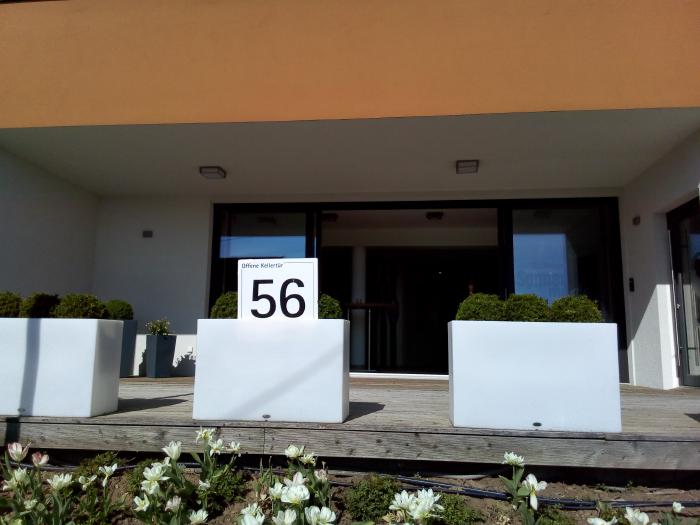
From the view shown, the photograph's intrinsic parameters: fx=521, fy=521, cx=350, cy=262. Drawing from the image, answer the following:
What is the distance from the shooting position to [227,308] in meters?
2.61

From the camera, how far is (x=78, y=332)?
2506mm

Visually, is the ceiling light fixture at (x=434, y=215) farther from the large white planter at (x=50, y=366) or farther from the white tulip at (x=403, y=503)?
the white tulip at (x=403, y=503)

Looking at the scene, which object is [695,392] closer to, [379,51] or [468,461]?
[468,461]

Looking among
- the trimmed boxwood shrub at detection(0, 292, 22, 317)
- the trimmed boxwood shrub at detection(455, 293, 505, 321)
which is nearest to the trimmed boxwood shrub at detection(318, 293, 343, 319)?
the trimmed boxwood shrub at detection(455, 293, 505, 321)

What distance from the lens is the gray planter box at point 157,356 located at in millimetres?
5207

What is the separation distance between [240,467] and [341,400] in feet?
1.76

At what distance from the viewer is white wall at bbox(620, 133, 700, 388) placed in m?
4.36

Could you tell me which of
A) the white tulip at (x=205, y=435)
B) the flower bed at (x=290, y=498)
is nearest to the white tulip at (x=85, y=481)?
the flower bed at (x=290, y=498)

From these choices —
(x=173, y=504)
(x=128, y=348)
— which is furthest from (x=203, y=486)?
(x=128, y=348)

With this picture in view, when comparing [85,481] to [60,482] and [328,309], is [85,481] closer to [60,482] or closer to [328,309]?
[60,482]

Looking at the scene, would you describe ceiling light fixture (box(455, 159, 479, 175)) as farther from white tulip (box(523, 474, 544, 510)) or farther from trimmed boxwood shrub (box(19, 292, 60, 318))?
trimmed boxwood shrub (box(19, 292, 60, 318))

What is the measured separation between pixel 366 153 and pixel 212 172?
1580 millimetres

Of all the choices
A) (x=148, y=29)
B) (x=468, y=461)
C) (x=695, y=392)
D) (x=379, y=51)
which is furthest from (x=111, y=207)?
(x=695, y=392)

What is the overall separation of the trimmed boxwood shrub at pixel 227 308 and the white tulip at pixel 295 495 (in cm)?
97
